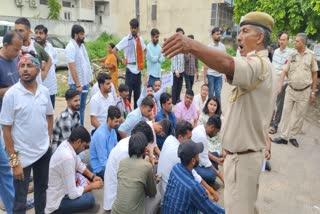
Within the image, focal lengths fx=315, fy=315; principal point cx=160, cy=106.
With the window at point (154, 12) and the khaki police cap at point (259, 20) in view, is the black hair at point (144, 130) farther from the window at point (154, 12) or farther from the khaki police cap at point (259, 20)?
the window at point (154, 12)

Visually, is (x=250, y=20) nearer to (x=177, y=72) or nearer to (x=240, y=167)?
(x=240, y=167)

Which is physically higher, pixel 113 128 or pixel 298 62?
pixel 298 62

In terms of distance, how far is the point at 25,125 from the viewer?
2727mm

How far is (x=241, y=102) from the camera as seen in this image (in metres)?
1.93

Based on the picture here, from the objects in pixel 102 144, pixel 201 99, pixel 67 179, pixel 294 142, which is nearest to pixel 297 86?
pixel 294 142

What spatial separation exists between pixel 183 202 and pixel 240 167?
3.07 feet

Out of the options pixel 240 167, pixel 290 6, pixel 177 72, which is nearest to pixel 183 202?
pixel 240 167

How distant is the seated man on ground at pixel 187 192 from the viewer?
111 inches

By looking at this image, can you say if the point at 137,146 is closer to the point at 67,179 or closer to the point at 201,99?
the point at 67,179

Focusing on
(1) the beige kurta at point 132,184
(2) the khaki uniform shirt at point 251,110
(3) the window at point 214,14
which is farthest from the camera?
(3) the window at point 214,14

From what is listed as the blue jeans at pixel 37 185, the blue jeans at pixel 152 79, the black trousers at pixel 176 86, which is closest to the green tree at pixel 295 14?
the black trousers at pixel 176 86

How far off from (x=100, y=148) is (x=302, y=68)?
373 centimetres

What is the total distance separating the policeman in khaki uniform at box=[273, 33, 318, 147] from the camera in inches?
215

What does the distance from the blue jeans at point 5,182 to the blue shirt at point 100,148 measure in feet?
3.50
